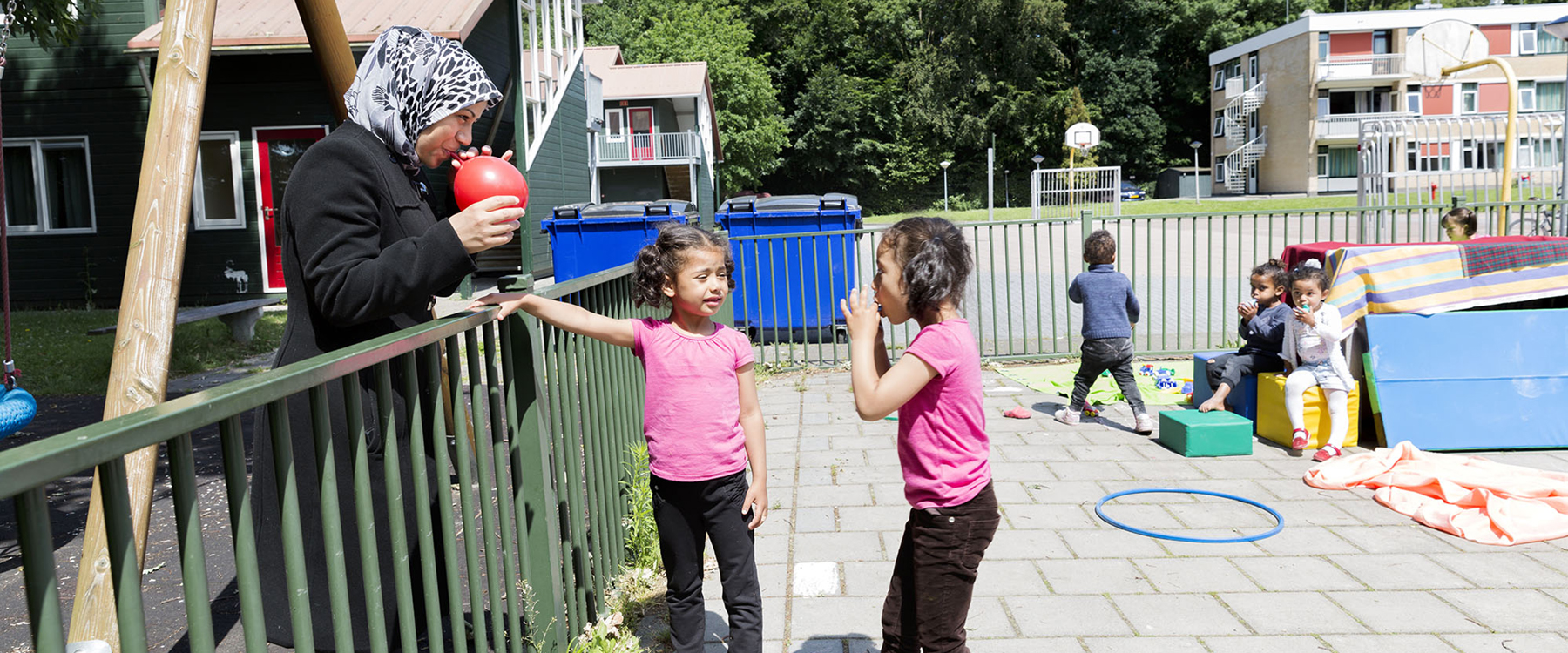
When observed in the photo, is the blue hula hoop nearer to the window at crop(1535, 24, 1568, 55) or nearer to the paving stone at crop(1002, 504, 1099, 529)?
the paving stone at crop(1002, 504, 1099, 529)

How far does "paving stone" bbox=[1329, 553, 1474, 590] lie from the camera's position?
416 centimetres

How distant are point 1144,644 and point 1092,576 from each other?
27.4 inches

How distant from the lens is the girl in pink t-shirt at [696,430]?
311 centimetres

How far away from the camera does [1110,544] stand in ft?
15.5

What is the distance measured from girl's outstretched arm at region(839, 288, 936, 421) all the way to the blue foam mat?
473 cm

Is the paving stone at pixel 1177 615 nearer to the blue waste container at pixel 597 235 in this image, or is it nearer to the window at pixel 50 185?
the blue waste container at pixel 597 235

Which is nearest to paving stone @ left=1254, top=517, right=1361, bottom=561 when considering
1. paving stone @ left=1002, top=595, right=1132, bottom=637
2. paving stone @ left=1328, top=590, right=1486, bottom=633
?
paving stone @ left=1328, top=590, right=1486, bottom=633

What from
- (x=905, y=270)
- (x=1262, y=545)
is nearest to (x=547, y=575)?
(x=905, y=270)

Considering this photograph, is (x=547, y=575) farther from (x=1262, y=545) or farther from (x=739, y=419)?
(x=1262, y=545)

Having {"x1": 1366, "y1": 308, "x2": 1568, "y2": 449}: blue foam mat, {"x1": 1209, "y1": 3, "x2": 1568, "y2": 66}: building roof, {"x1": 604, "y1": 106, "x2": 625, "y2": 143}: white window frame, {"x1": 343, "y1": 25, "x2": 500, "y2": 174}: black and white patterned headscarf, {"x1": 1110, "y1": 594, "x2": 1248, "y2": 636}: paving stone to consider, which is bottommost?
{"x1": 1110, "y1": 594, "x2": 1248, "y2": 636}: paving stone

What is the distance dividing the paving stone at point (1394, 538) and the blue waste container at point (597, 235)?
328 inches

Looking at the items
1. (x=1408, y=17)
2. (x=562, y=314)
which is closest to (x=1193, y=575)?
(x=562, y=314)

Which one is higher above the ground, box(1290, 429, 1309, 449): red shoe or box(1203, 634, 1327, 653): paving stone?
box(1290, 429, 1309, 449): red shoe

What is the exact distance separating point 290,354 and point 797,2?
6324 centimetres
